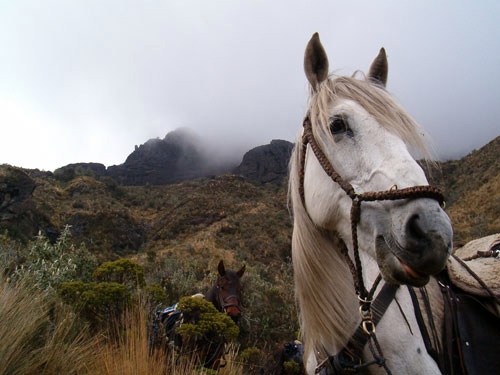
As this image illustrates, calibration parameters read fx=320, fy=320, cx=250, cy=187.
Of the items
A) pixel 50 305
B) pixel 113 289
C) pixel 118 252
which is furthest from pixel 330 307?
pixel 118 252

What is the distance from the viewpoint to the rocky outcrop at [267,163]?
2224 inches

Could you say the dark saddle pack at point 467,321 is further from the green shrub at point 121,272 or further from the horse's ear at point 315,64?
the green shrub at point 121,272

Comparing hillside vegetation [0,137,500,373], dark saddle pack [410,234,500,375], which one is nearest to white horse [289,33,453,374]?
dark saddle pack [410,234,500,375]

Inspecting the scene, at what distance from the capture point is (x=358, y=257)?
146 centimetres

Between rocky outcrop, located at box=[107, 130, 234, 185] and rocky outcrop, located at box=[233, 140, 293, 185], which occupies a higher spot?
rocky outcrop, located at box=[107, 130, 234, 185]

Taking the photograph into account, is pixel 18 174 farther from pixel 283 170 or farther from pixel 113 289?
pixel 283 170

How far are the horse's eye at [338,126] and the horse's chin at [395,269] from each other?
0.58 meters

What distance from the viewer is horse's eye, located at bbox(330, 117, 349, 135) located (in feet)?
5.20

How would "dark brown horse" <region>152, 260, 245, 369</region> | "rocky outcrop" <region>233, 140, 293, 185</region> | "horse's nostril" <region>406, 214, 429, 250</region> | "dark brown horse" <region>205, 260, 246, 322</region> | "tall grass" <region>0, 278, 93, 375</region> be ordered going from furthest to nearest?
"rocky outcrop" <region>233, 140, 293, 185</region>, "dark brown horse" <region>205, 260, 246, 322</region>, "dark brown horse" <region>152, 260, 245, 369</region>, "tall grass" <region>0, 278, 93, 375</region>, "horse's nostril" <region>406, 214, 429, 250</region>

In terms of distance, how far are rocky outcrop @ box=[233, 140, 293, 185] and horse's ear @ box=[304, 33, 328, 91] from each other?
5100 centimetres

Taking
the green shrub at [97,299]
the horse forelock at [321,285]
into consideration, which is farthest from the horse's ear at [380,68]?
the green shrub at [97,299]

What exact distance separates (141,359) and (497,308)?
7.29ft

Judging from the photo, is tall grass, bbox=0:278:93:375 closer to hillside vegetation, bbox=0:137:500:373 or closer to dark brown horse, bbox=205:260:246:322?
hillside vegetation, bbox=0:137:500:373

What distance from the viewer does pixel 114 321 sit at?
2715mm
